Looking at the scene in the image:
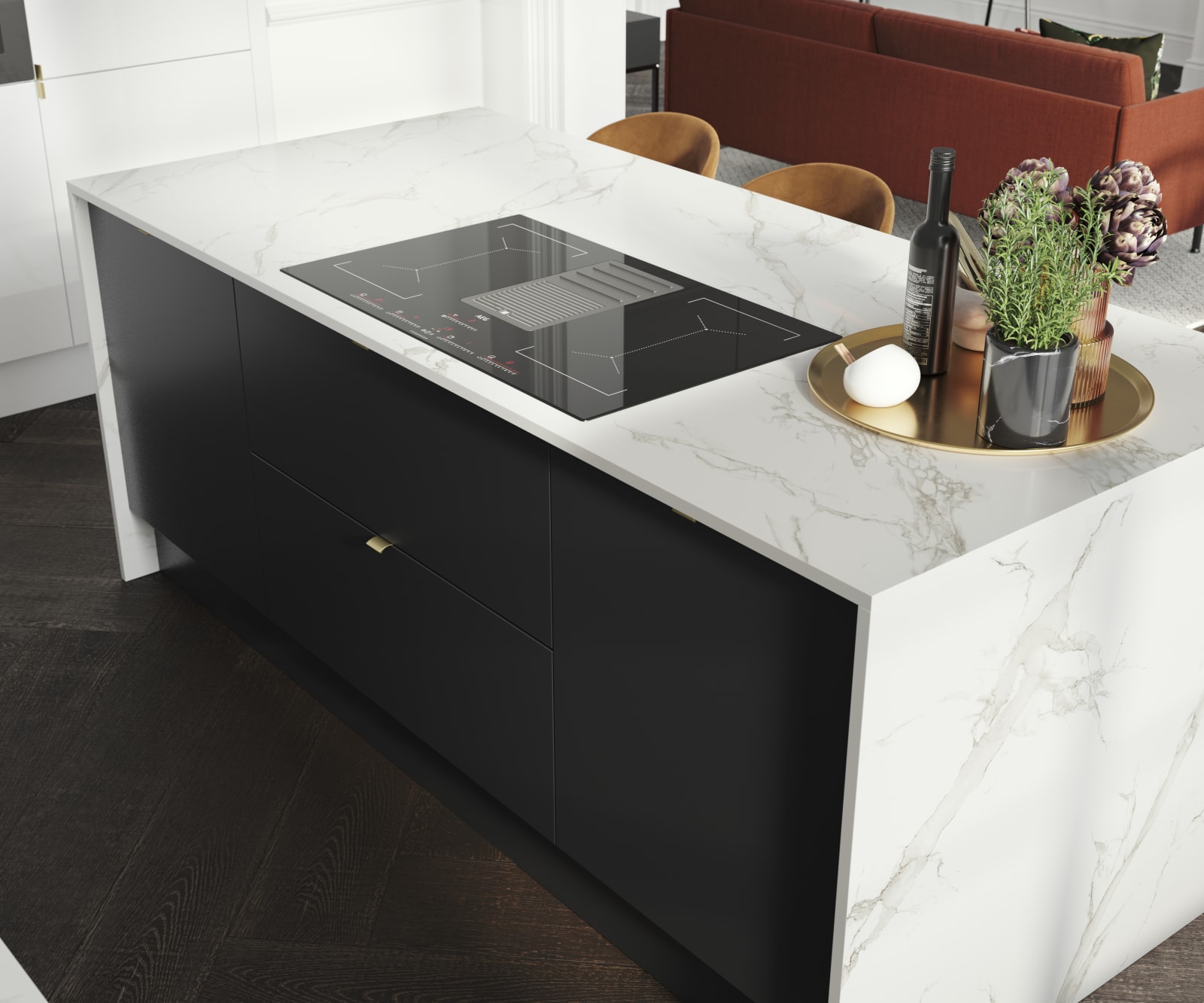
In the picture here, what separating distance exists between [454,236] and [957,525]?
1.33 m

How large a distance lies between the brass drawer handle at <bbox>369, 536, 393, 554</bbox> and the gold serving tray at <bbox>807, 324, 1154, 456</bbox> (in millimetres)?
792

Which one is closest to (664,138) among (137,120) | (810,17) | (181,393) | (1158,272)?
(181,393)

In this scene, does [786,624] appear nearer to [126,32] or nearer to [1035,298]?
[1035,298]

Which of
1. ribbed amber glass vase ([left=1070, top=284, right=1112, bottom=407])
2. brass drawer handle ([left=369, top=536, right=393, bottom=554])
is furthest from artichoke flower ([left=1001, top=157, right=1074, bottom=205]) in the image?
brass drawer handle ([left=369, top=536, right=393, bottom=554])

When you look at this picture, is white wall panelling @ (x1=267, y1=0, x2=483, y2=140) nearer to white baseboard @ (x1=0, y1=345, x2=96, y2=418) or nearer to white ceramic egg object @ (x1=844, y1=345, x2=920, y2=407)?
white baseboard @ (x1=0, y1=345, x2=96, y2=418)

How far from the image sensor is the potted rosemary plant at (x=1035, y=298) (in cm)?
164

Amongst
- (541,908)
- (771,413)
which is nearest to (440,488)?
(771,413)

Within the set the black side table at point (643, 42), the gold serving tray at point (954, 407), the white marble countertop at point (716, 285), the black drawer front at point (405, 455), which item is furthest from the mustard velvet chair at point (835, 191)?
the black side table at point (643, 42)

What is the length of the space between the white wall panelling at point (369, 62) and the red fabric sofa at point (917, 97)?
1.39 metres

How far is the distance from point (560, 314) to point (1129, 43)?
4434 millimetres

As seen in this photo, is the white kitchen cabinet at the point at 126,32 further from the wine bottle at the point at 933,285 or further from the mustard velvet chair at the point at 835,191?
the wine bottle at the point at 933,285

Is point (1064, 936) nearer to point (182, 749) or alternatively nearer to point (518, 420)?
point (518, 420)

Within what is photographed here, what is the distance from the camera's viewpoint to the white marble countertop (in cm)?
159

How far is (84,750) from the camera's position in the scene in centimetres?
269
